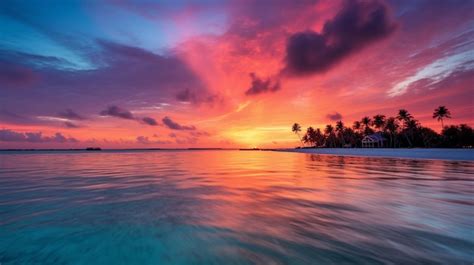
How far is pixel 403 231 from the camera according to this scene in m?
4.75

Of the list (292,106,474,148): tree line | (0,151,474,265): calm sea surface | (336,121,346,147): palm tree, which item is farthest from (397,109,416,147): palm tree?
(0,151,474,265): calm sea surface

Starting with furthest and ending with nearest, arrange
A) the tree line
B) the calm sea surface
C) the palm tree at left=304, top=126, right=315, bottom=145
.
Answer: the palm tree at left=304, top=126, right=315, bottom=145
the tree line
the calm sea surface

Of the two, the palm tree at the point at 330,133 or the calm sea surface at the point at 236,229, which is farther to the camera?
the palm tree at the point at 330,133

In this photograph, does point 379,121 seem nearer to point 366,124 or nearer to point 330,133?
point 366,124

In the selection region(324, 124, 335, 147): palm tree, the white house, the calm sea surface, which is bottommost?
the calm sea surface

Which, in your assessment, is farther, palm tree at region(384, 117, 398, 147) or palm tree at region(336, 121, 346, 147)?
palm tree at region(336, 121, 346, 147)

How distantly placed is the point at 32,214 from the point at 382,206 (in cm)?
1035

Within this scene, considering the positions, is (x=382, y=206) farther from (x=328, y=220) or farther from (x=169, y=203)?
(x=169, y=203)

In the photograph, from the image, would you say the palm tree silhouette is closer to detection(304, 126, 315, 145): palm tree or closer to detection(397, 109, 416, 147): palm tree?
detection(397, 109, 416, 147): palm tree

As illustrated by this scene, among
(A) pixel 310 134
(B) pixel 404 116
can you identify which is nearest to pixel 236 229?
(B) pixel 404 116

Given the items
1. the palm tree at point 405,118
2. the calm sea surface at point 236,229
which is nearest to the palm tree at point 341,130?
the palm tree at point 405,118

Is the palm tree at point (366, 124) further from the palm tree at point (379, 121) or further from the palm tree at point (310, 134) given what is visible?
the palm tree at point (310, 134)

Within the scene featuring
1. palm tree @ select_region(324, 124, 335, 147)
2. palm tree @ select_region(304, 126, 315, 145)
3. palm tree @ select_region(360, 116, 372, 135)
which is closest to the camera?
palm tree @ select_region(360, 116, 372, 135)

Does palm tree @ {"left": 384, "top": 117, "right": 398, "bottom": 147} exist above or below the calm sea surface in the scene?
above
